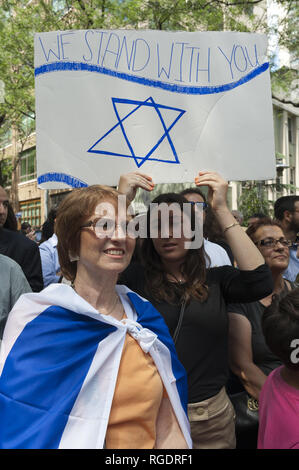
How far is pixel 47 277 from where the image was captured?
425 centimetres

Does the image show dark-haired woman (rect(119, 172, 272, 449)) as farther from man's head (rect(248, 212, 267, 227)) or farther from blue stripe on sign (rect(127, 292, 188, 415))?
man's head (rect(248, 212, 267, 227))

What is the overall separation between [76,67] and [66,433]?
200 cm

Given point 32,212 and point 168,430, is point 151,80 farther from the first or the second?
point 32,212

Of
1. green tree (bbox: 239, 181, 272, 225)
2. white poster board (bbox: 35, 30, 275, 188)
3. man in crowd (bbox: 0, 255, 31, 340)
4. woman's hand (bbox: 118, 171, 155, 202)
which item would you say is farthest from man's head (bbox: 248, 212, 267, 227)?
green tree (bbox: 239, 181, 272, 225)

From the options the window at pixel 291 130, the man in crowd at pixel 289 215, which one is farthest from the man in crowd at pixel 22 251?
the window at pixel 291 130

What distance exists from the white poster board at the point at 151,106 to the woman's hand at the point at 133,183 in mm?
225

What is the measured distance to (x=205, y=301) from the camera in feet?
7.14

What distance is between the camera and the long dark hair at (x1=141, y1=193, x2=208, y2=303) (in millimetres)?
2184

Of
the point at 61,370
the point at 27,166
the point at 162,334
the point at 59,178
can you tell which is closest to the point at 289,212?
the point at 59,178

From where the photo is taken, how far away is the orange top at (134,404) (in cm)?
156

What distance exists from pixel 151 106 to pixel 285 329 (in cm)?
153

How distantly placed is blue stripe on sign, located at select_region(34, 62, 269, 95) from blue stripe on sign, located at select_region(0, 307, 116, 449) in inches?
62.6

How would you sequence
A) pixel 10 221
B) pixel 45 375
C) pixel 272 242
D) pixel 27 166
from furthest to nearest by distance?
1. pixel 27 166
2. pixel 10 221
3. pixel 272 242
4. pixel 45 375

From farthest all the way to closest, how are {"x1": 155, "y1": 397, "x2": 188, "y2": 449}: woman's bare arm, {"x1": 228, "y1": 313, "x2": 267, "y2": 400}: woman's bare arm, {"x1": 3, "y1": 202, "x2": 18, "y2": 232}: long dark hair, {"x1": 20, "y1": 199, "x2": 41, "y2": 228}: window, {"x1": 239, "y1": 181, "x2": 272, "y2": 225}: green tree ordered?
1. {"x1": 20, "y1": 199, "x2": 41, "y2": 228}: window
2. {"x1": 239, "y1": 181, "x2": 272, "y2": 225}: green tree
3. {"x1": 3, "y1": 202, "x2": 18, "y2": 232}: long dark hair
4. {"x1": 228, "y1": 313, "x2": 267, "y2": 400}: woman's bare arm
5. {"x1": 155, "y1": 397, "x2": 188, "y2": 449}: woman's bare arm
